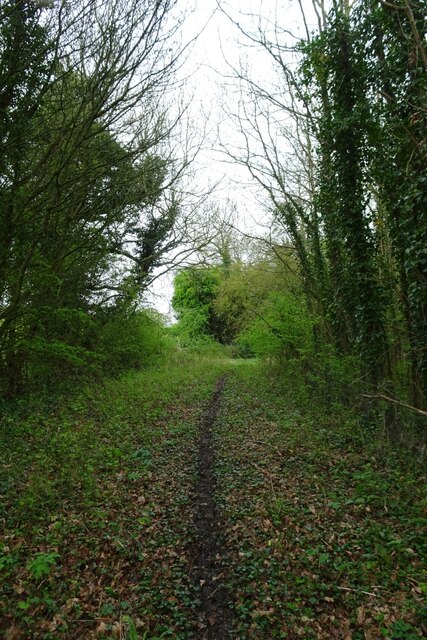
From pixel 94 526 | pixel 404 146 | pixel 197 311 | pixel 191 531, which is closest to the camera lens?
pixel 94 526

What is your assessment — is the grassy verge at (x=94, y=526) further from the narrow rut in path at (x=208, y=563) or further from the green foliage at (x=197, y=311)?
the green foliage at (x=197, y=311)

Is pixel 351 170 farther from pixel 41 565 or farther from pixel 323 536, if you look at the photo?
pixel 41 565

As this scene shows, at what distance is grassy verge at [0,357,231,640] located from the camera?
11.7 ft

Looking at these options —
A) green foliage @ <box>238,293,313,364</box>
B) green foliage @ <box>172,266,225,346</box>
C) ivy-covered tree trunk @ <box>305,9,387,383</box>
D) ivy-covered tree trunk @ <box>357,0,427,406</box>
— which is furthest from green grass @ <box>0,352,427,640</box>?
green foliage @ <box>172,266,225,346</box>

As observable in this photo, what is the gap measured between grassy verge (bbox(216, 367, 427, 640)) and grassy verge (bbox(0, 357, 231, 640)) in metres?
0.70

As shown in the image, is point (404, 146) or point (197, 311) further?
point (197, 311)

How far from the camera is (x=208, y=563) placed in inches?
175

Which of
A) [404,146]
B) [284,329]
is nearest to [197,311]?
[284,329]

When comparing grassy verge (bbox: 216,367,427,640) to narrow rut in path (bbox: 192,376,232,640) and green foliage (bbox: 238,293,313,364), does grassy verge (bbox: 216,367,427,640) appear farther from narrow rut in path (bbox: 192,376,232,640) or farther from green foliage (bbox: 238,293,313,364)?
green foliage (bbox: 238,293,313,364)

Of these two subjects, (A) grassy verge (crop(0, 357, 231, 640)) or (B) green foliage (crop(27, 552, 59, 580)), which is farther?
(B) green foliage (crop(27, 552, 59, 580))

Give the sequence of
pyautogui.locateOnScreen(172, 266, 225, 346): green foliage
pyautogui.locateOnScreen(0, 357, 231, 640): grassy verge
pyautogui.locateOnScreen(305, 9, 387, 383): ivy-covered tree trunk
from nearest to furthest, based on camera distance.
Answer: pyautogui.locateOnScreen(0, 357, 231, 640): grassy verge → pyautogui.locateOnScreen(305, 9, 387, 383): ivy-covered tree trunk → pyautogui.locateOnScreen(172, 266, 225, 346): green foliage

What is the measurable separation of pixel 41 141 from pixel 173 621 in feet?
28.0

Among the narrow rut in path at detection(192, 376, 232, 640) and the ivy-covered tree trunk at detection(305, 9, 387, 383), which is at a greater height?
the ivy-covered tree trunk at detection(305, 9, 387, 383)

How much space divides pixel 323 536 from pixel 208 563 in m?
1.43
